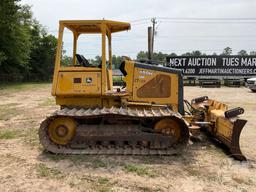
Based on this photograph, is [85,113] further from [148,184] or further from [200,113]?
[200,113]

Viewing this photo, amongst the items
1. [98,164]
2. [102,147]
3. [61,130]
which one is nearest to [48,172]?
[98,164]

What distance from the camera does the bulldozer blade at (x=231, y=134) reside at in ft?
21.1

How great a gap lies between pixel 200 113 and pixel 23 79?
1459 inches

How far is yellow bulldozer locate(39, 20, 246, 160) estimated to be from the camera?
657cm

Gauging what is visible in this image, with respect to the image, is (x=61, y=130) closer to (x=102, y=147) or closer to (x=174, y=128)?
(x=102, y=147)

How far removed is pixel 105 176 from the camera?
17.7 ft

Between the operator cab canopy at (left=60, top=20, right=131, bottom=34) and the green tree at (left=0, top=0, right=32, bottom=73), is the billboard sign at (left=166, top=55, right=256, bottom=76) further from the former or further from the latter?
the operator cab canopy at (left=60, top=20, right=131, bottom=34)

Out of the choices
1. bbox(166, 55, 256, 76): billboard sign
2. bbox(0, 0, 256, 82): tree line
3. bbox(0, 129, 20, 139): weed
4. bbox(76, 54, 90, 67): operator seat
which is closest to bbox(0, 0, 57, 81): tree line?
bbox(0, 0, 256, 82): tree line

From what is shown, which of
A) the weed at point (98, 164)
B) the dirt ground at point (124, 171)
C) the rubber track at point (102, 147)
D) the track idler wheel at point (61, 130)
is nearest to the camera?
the dirt ground at point (124, 171)

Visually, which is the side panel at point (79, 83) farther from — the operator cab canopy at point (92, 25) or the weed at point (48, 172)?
the weed at point (48, 172)

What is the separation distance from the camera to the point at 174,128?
6691mm

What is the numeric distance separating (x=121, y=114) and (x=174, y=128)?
1.15m

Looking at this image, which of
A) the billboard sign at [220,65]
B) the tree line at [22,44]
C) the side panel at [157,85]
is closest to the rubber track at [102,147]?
the side panel at [157,85]

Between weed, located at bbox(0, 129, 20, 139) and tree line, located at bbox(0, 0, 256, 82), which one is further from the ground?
tree line, located at bbox(0, 0, 256, 82)
